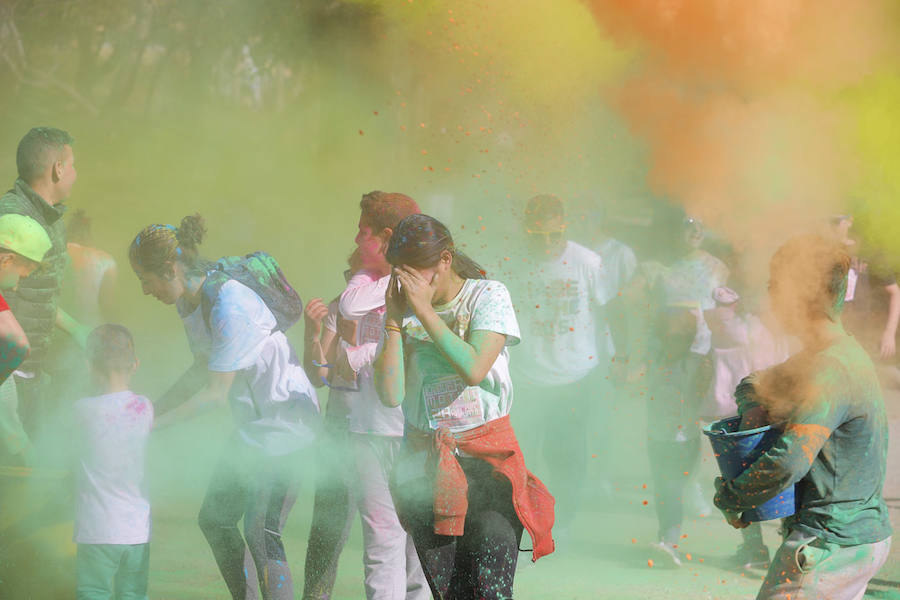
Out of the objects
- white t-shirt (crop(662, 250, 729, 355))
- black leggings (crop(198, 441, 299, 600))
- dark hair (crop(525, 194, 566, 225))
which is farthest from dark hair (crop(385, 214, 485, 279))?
white t-shirt (crop(662, 250, 729, 355))

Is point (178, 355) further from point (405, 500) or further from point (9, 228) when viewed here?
point (405, 500)

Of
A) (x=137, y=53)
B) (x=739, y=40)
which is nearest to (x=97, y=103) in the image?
(x=137, y=53)

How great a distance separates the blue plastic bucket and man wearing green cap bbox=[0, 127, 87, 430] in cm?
337

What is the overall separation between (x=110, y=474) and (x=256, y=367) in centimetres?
67

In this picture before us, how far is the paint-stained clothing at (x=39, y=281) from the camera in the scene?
476cm

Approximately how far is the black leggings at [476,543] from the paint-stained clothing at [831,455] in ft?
2.21

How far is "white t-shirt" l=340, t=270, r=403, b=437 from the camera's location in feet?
12.9

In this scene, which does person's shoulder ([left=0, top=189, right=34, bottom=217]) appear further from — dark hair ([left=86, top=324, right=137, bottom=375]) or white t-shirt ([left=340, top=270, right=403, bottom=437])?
white t-shirt ([left=340, top=270, right=403, bottom=437])

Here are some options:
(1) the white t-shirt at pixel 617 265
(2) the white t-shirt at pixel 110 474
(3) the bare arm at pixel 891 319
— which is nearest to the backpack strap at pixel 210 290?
(2) the white t-shirt at pixel 110 474

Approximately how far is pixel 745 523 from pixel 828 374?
0.53 meters

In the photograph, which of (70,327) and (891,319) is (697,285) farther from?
(70,327)

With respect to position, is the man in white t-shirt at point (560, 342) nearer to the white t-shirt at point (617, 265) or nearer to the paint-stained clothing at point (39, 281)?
the white t-shirt at point (617, 265)

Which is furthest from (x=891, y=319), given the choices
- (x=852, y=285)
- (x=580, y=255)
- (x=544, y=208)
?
(x=544, y=208)

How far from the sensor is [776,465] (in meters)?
2.81
